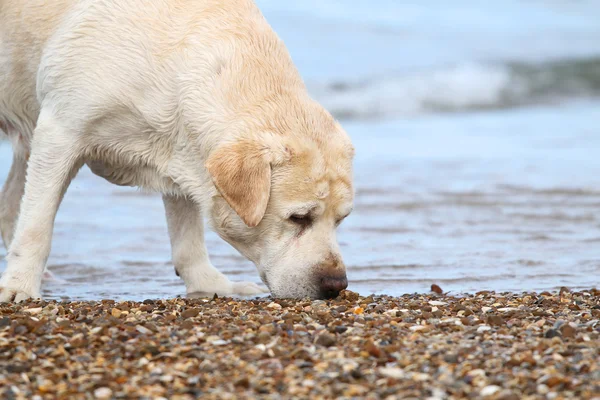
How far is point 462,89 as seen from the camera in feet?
66.7

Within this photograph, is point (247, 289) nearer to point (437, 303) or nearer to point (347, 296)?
point (347, 296)

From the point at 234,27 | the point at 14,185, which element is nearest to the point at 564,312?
the point at 234,27

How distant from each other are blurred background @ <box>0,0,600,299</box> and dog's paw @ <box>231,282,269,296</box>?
41 cm

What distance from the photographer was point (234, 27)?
17.4ft

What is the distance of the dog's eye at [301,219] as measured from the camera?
492cm

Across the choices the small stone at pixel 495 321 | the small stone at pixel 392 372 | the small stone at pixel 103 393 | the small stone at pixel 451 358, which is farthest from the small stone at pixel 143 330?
the small stone at pixel 495 321

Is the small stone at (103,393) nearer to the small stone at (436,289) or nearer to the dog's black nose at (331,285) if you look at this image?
the dog's black nose at (331,285)

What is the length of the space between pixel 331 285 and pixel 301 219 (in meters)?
0.38

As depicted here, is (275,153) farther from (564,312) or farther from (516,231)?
(516,231)

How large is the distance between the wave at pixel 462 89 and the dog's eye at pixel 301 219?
42.2 ft

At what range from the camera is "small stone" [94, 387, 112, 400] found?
3.32 m

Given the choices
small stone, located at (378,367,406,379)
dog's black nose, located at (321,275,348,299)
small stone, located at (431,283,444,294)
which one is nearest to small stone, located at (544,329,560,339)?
small stone, located at (378,367,406,379)

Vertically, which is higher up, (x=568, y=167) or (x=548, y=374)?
Result: (x=568, y=167)

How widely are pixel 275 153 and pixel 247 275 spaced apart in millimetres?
2178
